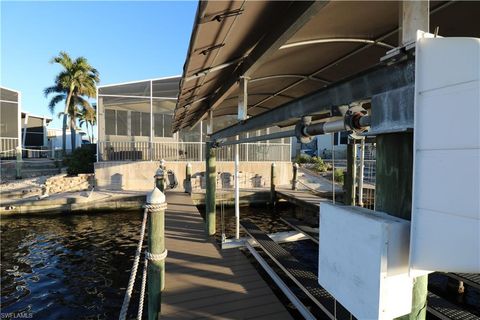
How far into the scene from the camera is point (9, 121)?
81.2 feet

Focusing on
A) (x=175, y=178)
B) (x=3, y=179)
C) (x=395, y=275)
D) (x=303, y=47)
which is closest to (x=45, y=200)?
(x=175, y=178)

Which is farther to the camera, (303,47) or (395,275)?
(303,47)

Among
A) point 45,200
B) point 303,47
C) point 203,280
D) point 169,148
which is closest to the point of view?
point 303,47

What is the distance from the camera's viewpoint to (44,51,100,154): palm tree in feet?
94.7

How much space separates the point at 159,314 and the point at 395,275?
376 centimetres

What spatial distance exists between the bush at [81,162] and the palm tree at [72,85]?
9.94 m

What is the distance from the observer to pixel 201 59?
338cm

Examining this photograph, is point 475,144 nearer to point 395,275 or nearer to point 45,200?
point 395,275

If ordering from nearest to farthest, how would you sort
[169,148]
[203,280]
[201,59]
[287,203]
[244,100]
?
[201,59] < [244,100] < [203,280] < [287,203] < [169,148]

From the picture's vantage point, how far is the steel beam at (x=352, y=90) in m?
1.56

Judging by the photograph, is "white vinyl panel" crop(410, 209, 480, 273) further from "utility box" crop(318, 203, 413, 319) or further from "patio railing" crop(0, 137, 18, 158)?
"patio railing" crop(0, 137, 18, 158)

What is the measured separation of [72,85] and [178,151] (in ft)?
56.7

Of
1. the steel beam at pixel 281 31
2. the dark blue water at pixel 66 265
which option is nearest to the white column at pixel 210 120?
the steel beam at pixel 281 31

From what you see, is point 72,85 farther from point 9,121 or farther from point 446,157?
point 446,157
